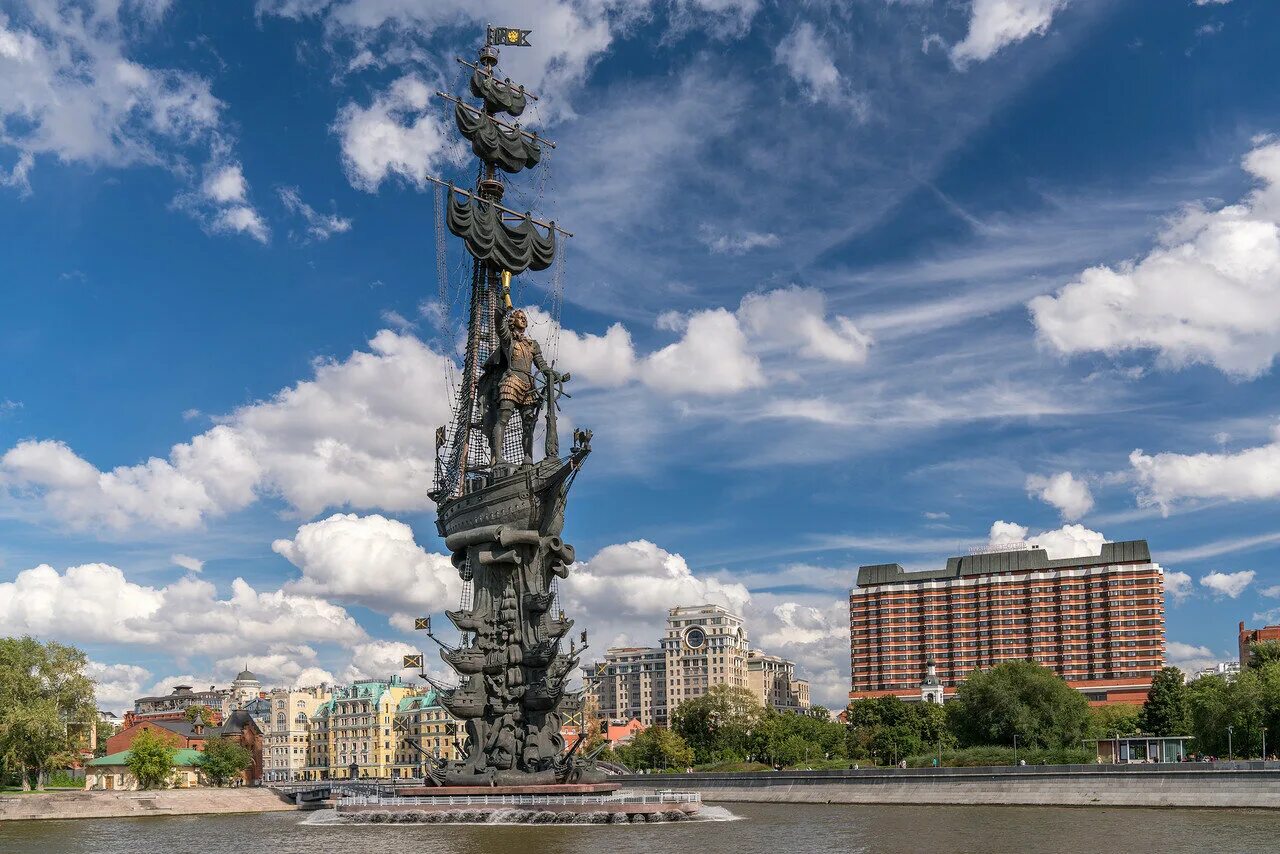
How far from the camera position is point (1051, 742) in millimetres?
108375

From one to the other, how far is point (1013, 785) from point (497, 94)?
68.9 metres

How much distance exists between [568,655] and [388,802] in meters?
15.6

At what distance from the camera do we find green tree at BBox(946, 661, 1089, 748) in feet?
359

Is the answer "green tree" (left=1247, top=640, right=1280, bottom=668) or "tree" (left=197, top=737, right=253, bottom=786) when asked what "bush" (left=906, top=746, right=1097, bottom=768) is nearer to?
"green tree" (left=1247, top=640, right=1280, bottom=668)

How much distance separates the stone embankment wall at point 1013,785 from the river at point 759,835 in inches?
93.9

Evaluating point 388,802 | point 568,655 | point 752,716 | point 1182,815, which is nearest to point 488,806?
point 388,802

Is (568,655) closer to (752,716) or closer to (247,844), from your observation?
(247,844)

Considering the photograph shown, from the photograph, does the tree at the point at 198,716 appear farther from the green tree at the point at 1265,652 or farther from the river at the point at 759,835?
the green tree at the point at 1265,652

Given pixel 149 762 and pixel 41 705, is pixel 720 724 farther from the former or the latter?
pixel 41 705

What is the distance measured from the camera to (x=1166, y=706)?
439ft

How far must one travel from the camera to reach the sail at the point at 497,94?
10106cm

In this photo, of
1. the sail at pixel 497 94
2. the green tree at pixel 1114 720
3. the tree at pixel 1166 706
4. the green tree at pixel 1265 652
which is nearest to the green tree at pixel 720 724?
the green tree at pixel 1114 720

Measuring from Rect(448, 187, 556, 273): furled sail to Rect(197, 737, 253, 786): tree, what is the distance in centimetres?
6622

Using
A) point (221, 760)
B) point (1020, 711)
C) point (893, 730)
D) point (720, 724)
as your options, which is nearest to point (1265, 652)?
point (1020, 711)
